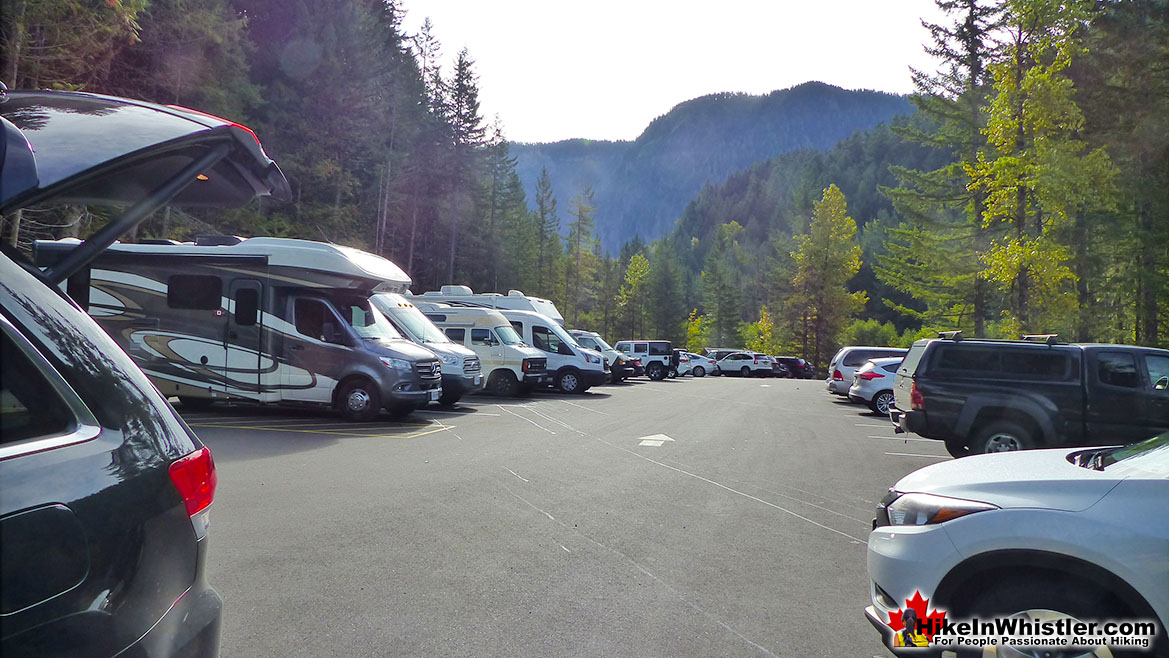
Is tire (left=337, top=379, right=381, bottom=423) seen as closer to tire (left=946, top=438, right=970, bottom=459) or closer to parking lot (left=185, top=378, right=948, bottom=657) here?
parking lot (left=185, top=378, right=948, bottom=657)

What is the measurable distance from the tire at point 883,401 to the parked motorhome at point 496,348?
359 inches

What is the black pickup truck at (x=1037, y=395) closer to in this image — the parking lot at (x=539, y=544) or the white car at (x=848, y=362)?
the parking lot at (x=539, y=544)

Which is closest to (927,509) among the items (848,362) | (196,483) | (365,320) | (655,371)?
(196,483)

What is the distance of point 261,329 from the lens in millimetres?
12695

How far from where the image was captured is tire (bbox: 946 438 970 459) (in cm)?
956

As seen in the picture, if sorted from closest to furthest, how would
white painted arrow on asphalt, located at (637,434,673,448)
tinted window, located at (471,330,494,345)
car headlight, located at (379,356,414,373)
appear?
white painted arrow on asphalt, located at (637,434,673,448) < car headlight, located at (379,356,414,373) < tinted window, located at (471,330,494,345)

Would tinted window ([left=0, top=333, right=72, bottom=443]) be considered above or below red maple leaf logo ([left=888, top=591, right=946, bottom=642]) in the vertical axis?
above

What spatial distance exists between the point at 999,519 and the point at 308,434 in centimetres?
1028

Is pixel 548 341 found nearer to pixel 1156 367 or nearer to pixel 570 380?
pixel 570 380

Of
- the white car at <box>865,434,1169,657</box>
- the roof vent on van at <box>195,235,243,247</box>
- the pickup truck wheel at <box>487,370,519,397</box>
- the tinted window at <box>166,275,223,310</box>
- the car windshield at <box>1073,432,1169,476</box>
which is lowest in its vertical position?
the pickup truck wheel at <box>487,370,519,397</box>

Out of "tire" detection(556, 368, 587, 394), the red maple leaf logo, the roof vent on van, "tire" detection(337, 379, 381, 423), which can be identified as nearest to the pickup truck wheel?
"tire" detection(556, 368, 587, 394)

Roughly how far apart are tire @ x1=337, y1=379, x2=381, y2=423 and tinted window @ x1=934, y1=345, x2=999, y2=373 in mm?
9268

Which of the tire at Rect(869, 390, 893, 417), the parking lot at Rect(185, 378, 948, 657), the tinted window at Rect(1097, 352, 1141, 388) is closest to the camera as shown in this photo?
the parking lot at Rect(185, 378, 948, 657)

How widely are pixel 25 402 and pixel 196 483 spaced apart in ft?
1.85
